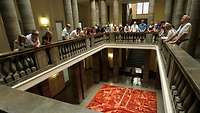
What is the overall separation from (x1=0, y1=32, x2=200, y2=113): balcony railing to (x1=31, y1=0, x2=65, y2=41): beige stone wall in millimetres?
3204

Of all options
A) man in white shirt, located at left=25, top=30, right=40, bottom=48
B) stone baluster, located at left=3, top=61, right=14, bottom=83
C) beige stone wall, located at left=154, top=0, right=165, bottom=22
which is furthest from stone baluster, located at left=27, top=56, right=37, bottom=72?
beige stone wall, located at left=154, top=0, right=165, bottom=22

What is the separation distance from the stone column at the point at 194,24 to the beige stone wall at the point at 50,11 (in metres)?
7.66

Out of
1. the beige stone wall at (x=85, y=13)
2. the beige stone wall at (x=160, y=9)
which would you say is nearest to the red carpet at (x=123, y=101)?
the beige stone wall at (x=160, y=9)

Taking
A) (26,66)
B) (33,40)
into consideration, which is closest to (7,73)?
(26,66)

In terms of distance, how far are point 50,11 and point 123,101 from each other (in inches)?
299

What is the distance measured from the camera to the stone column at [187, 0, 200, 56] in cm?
515

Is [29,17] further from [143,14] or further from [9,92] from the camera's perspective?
[143,14]

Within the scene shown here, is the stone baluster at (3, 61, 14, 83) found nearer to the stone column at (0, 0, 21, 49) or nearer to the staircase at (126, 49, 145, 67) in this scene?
the stone column at (0, 0, 21, 49)

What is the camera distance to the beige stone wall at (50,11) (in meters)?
7.82

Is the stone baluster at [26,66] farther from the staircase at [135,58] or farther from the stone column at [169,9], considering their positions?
the staircase at [135,58]

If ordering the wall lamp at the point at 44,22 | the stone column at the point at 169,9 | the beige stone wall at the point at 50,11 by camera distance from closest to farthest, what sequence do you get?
the beige stone wall at the point at 50,11
the wall lamp at the point at 44,22
the stone column at the point at 169,9

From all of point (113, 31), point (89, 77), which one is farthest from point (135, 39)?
point (89, 77)

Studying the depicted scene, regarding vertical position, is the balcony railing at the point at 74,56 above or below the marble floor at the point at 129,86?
above

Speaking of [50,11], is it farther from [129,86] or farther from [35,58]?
[129,86]
